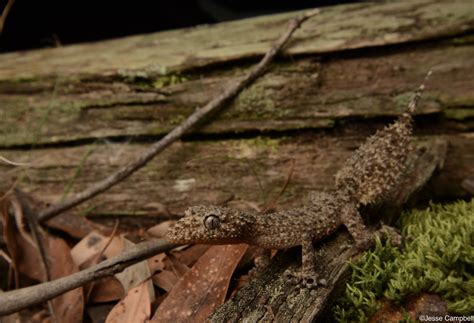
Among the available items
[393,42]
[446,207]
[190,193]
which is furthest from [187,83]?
[446,207]

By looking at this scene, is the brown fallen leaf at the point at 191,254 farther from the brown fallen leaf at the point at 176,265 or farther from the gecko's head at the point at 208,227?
the gecko's head at the point at 208,227

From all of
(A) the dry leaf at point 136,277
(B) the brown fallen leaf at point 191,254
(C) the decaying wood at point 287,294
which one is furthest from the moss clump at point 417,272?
(A) the dry leaf at point 136,277

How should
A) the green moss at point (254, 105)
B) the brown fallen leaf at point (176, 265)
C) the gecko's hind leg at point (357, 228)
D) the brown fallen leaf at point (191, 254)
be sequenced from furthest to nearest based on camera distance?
the green moss at point (254, 105) → the brown fallen leaf at point (191, 254) → the brown fallen leaf at point (176, 265) → the gecko's hind leg at point (357, 228)

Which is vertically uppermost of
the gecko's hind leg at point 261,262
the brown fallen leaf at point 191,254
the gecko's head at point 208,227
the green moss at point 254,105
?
the green moss at point 254,105

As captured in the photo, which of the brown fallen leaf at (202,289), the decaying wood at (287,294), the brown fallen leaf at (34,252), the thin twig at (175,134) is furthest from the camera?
the thin twig at (175,134)

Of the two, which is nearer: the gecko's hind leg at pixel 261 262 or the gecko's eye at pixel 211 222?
the gecko's eye at pixel 211 222

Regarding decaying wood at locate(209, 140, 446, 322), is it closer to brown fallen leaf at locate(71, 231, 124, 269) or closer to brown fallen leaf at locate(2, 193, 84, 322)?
brown fallen leaf at locate(71, 231, 124, 269)
